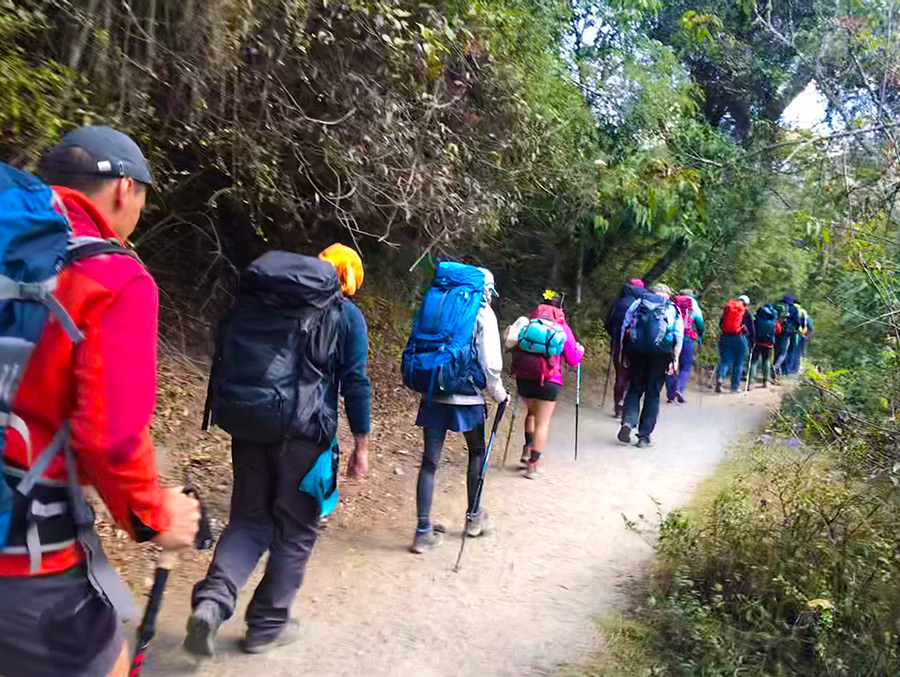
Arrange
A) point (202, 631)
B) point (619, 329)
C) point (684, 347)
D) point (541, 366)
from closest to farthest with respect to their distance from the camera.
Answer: point (202, 631) < point (541, 366) < point (619, 329) < point (684, 347)

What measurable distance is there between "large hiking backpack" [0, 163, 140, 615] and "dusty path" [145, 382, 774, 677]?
195 centimetres

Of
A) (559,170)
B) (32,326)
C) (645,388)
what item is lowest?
(645,388)

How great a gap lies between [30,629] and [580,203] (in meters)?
9.82

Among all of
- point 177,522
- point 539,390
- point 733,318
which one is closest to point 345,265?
point 177,522

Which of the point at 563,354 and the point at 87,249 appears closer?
the point at 87,249

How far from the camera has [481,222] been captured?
28.8 feet

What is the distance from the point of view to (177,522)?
1938mm

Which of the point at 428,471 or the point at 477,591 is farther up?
the point at 428,471

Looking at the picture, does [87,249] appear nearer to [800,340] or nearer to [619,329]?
[619,329]

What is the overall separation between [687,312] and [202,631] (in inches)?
389

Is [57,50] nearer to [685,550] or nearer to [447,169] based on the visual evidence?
[447,169]

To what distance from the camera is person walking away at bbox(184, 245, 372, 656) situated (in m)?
3.51

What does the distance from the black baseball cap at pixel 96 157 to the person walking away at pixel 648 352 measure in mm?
6895

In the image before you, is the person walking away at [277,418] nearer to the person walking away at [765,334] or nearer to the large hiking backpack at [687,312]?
the large hiking backpack at [687,312]
